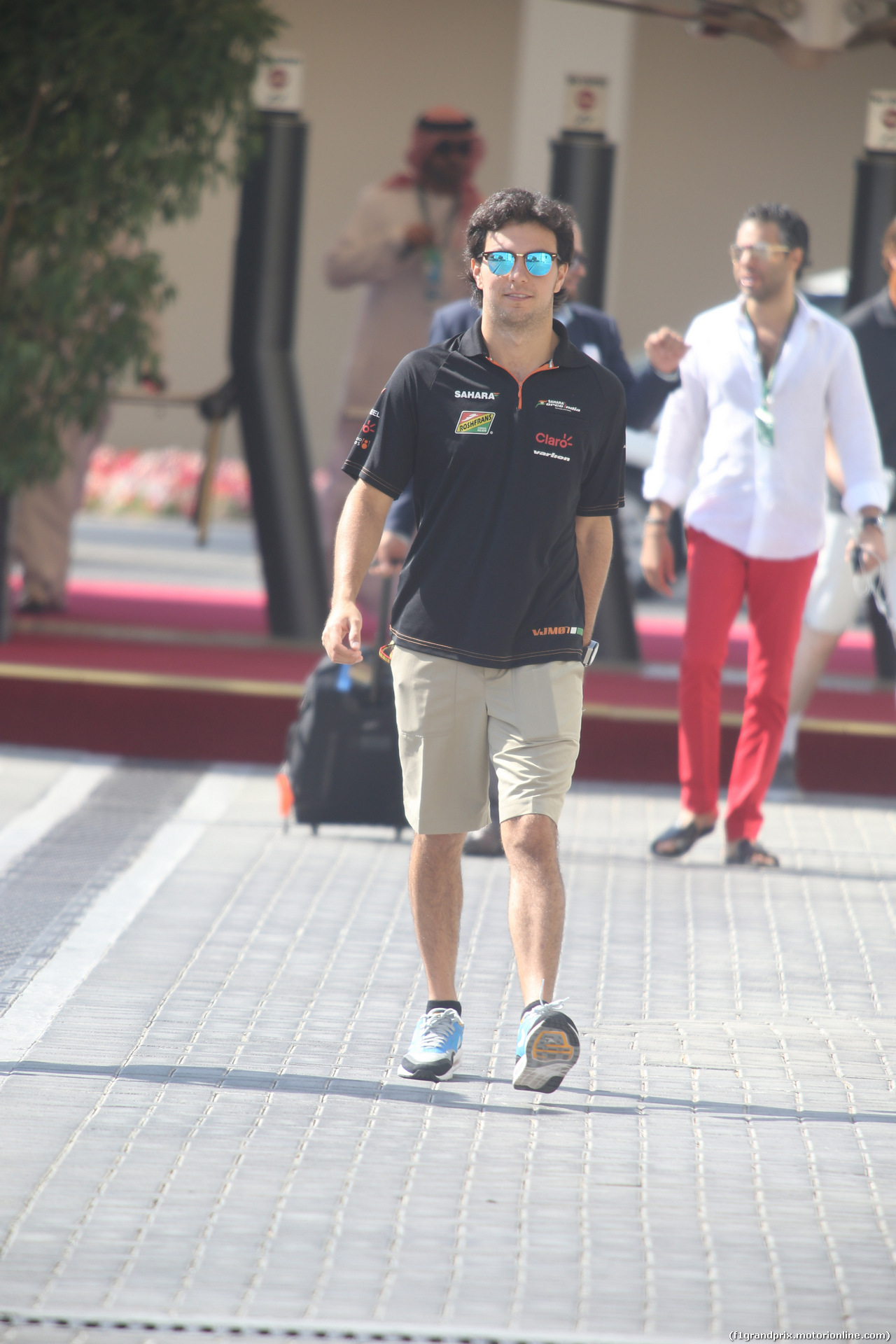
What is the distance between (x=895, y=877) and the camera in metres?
6.21

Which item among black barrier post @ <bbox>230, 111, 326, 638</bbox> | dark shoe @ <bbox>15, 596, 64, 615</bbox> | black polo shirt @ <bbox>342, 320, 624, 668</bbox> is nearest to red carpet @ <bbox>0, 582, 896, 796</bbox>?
black barrier post @ <bbox>230, 111, 326, 638</bbox>

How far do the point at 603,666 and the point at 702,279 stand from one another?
1187 cm

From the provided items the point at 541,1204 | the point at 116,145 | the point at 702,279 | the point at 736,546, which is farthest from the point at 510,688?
the point at 702,279

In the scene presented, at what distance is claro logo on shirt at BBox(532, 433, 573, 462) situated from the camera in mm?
3914

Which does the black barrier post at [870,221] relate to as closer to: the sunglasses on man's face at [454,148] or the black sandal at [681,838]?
the sunglasses on man's face at [454,148]

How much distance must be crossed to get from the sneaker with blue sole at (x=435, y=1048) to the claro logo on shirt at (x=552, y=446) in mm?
1200

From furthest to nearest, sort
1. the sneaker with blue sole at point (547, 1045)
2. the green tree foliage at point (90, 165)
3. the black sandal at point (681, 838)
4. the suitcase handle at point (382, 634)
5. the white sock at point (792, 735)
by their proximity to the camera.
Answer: the green tree foliage at point (90, 165)
the white sock at point (792, 735)
the black sandal at point (681, 838)
the suitcase handle at point (382, 634)
the sneaker with blue sole at point (547, 1045)

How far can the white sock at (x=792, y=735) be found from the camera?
24.6 feet

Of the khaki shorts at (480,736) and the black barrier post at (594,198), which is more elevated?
the black barrier post at (594,198)

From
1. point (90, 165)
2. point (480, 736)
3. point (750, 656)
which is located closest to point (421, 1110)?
point (480, 736)

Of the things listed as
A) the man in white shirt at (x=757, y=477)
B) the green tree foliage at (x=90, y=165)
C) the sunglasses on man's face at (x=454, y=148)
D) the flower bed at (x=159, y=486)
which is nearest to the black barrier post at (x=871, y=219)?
the sunglasses on man's face at (x=454, y=148)

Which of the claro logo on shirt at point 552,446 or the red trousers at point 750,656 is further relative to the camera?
the red trousers at point 750,656

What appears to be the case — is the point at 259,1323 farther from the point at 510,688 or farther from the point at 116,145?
the point at 116,145

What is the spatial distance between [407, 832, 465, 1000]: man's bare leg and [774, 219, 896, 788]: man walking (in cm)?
294
